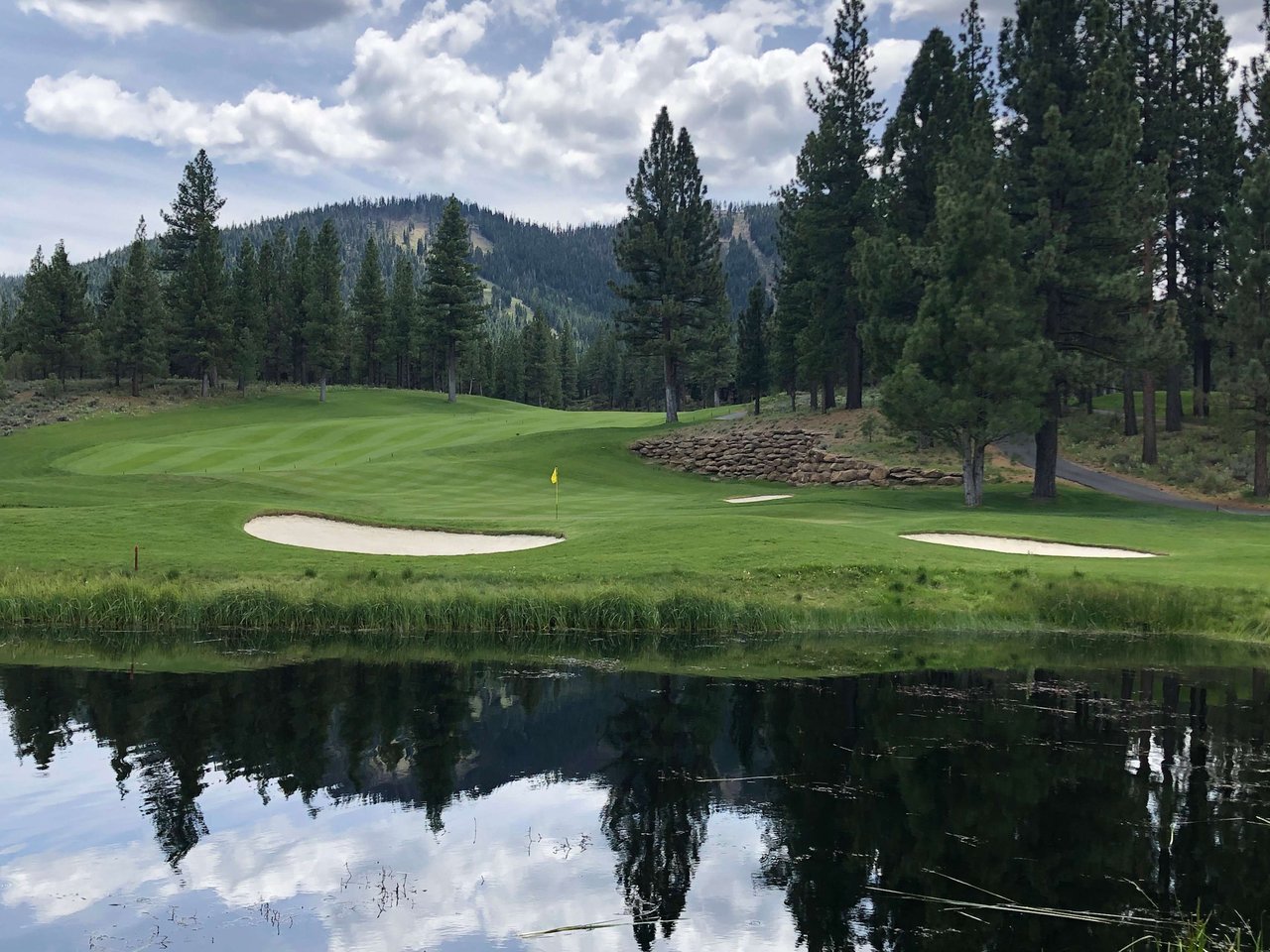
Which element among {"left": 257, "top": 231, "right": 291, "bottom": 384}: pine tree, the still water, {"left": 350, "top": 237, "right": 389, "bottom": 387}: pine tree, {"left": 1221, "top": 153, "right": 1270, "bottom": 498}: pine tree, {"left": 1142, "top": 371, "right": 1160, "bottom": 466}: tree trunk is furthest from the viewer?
{"left": 350, "top": 237, "right": 389, "bottom": 387}: pine tree

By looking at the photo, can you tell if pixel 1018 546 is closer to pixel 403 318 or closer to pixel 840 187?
pixel 840 187

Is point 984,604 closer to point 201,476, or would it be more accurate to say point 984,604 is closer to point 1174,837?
point 1174,837

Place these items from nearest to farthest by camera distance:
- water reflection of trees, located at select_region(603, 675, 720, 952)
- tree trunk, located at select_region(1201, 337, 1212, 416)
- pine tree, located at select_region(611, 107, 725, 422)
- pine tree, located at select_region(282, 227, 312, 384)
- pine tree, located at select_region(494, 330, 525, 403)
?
1. water reflection of trees, located at select_region(603, 675, 720, 952)
2. tree trunk, located at select_region(1201, 337, 1212, 416)
3. pine tree, located at select_region(611, 107, 725, 422)
4. pine tree, located at select_region(282, 227, 312, 384)
5. pine tree, located at select_region(494, 330, 525, 403)

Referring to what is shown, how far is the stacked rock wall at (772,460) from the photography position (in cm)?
4775

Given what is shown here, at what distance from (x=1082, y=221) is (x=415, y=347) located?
82.7 metres

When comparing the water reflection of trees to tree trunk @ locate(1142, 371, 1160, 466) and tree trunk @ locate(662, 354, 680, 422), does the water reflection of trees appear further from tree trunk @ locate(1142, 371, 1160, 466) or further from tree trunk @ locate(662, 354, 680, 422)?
tree trunk @ locate(662, 354, 680, 422)

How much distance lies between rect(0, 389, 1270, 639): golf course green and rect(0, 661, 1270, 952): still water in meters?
4.70

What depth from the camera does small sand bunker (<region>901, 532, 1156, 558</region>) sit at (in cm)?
2994

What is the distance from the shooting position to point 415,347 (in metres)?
112

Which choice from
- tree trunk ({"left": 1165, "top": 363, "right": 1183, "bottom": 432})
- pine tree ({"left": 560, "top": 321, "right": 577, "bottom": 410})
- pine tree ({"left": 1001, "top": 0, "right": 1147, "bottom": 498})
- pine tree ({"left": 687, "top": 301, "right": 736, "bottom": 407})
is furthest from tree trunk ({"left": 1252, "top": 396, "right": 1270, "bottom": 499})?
pine tree ({"left": 560, "top": 321, "right": 577, "bottom": 410})

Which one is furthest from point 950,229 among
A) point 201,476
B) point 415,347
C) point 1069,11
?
point 415,347

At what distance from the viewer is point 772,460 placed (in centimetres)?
5406

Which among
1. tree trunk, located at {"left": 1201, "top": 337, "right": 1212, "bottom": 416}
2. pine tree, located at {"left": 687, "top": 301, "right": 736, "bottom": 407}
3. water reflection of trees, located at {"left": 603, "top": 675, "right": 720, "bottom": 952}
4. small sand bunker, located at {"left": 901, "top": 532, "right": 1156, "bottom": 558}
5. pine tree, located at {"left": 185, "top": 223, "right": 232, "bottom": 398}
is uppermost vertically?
pine tree, located at {"left": 185, "top": 223, "right": 232, "bottom": 398}

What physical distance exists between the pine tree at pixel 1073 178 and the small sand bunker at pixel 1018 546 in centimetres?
1046
